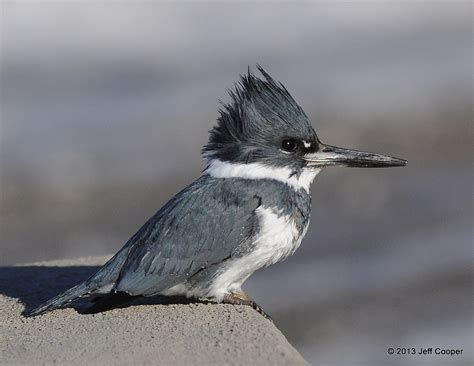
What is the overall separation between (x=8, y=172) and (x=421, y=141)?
5130 millimetres

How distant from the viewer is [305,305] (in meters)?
7.95

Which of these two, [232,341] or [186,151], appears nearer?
[232,341]

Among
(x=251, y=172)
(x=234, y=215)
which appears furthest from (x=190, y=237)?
(x=251, y=172)

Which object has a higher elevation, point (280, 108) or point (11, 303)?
point (280, 108)

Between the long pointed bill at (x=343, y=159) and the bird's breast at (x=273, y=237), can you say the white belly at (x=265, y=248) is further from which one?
the long pointed bill at (x=343, y=159)

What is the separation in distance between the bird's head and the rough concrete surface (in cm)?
79

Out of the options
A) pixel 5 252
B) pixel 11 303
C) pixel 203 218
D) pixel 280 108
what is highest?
pixel 280 108

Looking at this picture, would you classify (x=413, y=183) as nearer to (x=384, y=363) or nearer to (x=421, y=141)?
(x=421, y=141)

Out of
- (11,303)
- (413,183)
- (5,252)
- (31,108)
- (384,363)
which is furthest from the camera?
(31,108)

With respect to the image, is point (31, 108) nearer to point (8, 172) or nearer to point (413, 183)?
point (8, 172)

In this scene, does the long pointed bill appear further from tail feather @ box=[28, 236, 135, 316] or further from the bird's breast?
tail feather @ box=[28, 236, 135, 316]

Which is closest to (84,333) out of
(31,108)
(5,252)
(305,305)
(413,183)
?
(305,305)

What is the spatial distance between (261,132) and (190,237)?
2.25 feet

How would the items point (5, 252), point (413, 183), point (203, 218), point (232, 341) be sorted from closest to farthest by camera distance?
point (232, 341)
point (203, 218)
point (5, 252)
point (413, 183)
